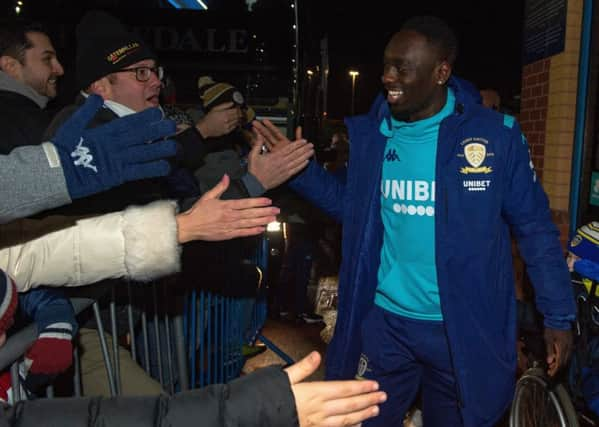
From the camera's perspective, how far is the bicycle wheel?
3.29 m

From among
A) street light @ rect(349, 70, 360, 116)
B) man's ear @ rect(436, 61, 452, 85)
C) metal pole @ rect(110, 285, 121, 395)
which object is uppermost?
street light @ rect(349, 70, 360, 116)

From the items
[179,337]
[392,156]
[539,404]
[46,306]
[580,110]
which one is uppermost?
[580,110]

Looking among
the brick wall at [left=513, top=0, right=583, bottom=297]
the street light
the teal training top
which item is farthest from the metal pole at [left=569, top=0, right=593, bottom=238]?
the street light

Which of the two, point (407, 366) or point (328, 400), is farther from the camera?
point (407, 366)

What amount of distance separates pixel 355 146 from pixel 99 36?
5.18ft

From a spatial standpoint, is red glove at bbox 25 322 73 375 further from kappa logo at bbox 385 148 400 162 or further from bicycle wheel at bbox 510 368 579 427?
bicycle wheel at bbox 510 368 579 427

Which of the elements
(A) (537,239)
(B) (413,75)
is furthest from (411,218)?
(B) (413,75)

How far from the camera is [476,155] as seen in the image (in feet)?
8.87

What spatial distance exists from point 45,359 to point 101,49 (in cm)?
200

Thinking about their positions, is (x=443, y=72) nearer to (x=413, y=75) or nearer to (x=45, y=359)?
(x=413, y=75)

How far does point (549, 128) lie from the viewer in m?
5.40

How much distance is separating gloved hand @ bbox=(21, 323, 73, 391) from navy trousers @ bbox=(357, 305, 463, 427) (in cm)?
172

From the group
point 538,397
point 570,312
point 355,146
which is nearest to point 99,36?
point 355,146

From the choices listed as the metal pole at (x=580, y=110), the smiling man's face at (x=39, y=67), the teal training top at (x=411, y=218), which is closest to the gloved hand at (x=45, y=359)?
the teal training top at (x=411, y=218)
